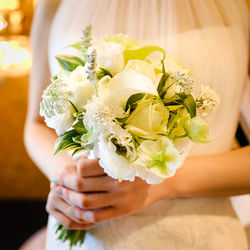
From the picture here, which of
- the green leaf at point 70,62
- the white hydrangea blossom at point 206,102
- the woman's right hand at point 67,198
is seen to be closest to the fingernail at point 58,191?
the woman's right hand at point 67,198

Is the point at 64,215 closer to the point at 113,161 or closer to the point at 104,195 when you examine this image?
the point at 104,195

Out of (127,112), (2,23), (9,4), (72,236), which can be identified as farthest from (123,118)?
(9,4)

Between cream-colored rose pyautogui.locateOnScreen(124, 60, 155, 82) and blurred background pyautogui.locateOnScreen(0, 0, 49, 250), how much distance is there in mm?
2003

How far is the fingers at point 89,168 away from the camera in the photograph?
0.91 m

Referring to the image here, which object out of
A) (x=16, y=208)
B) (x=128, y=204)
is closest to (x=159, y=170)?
(x=128, y=204)

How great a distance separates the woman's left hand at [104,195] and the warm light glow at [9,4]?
4.94 meters

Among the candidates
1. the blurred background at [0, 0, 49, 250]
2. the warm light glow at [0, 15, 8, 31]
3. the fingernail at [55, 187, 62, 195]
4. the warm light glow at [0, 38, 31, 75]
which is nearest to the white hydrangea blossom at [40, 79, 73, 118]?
the fingernail at [55, 187, 62, 195]

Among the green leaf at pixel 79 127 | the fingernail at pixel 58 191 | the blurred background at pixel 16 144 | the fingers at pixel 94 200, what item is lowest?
the blurred background at pixel 16 144

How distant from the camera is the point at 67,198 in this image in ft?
3.27

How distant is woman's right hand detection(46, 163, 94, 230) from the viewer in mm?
962

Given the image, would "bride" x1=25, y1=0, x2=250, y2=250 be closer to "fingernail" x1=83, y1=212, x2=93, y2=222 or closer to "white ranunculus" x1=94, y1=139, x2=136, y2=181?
"fingernail" x1=83, y1=212, x2=93, y2=222

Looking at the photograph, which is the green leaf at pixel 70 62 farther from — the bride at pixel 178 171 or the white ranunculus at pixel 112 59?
the bride at pixel 178 171

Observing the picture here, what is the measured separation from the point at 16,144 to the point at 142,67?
2.78 metres

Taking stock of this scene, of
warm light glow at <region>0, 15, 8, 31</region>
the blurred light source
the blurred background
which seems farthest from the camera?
the blurred light source
